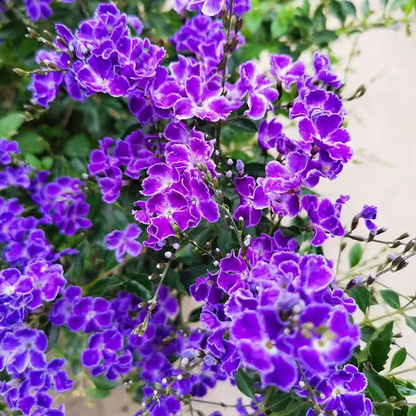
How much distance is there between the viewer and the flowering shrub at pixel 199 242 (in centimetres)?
51

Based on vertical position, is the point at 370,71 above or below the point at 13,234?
above

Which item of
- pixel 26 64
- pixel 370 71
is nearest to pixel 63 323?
pixel 26 64

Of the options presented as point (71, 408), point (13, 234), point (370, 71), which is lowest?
point (71, 408)

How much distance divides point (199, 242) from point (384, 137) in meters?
0.97

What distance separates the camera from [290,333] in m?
0.45

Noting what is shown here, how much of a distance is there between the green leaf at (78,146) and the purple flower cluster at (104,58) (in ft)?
1.41

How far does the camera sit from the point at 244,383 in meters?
0.68

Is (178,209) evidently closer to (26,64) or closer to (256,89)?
(256,89)

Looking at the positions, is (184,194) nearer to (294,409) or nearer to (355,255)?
(294,409)

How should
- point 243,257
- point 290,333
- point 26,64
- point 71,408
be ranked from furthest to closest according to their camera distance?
1. point 71,408
2. point 26,64
3. point 243,257
4. point 290,333

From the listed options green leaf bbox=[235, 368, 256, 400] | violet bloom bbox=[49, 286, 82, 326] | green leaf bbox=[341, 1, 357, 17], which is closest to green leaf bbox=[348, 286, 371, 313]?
green leaf bbox=[235, 368, 256, 400]

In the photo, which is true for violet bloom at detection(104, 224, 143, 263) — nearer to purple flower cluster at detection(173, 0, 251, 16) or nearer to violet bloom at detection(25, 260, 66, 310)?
violet bloom at detection(25, 260, 66, 310)

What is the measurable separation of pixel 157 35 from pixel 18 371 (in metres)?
0.77

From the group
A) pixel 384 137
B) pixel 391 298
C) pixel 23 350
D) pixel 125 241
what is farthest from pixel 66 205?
pixel 384 137
